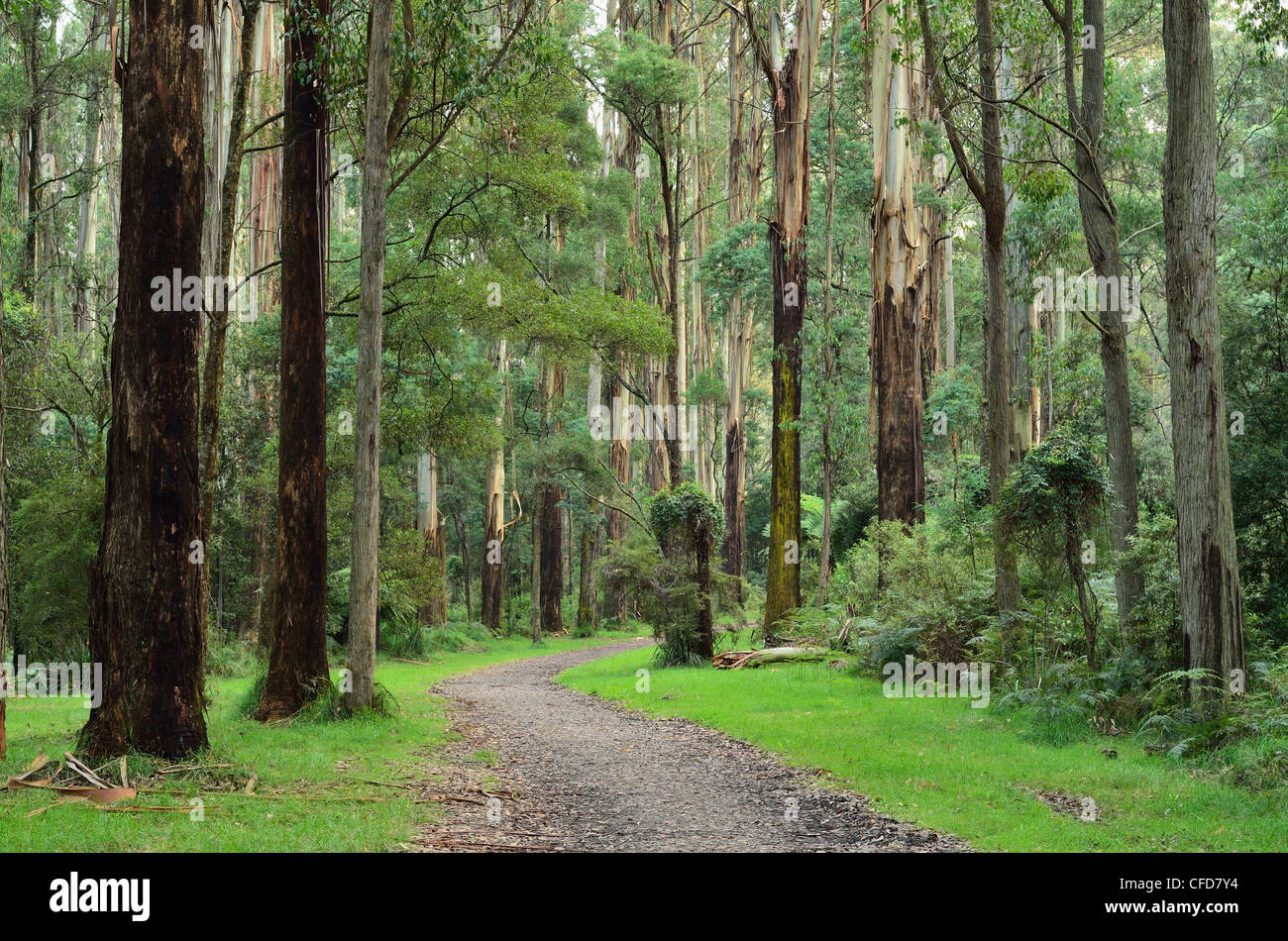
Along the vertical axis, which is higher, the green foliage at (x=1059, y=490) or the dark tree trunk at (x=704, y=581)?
the green foliage at (x=1059, y=490)

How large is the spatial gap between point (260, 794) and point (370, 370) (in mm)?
4960

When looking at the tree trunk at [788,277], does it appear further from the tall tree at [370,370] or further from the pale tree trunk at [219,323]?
the pale tree trunk at [219,323]

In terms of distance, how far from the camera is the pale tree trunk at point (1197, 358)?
8562 millimetres

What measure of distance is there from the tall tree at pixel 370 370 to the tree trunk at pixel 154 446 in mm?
2501

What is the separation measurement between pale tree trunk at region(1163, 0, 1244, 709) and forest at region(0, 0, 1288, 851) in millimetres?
39

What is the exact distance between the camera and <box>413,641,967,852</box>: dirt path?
658cm

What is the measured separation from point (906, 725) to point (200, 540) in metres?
6.99

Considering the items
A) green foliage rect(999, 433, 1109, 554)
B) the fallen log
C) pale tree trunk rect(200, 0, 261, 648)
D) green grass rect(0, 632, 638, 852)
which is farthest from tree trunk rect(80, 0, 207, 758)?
the fallen log

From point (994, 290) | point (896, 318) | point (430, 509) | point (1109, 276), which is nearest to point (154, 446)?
point (994, 290)

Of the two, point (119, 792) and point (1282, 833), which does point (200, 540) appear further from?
point (1282, 833)

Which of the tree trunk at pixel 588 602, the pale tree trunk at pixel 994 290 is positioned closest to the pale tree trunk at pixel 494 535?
the tree trunk at pixel 588 602

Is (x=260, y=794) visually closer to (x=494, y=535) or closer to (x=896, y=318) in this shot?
(x=896, y=318)

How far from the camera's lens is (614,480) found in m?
28.0
